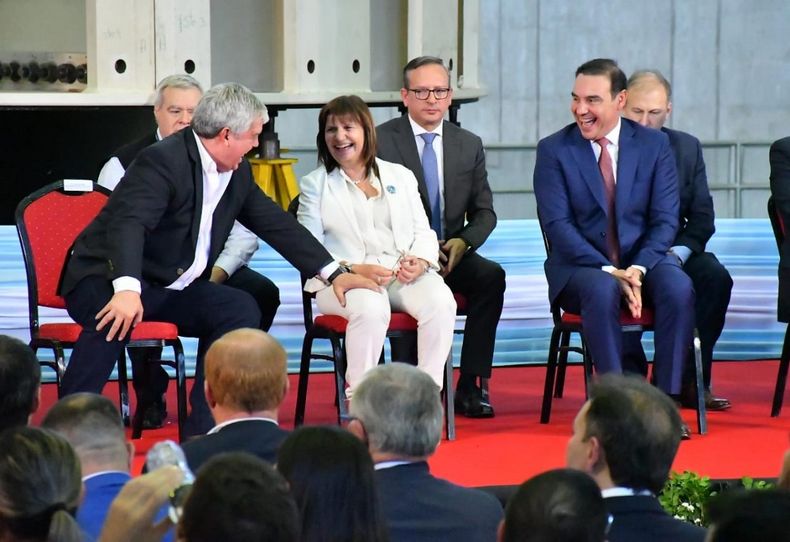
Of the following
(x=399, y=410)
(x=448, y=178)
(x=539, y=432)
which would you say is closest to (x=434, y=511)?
(x=399, y=410)

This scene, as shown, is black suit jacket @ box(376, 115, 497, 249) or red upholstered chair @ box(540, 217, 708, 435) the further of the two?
black suit jacket @ box(376, 115, 497, 249)

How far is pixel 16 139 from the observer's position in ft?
30.3

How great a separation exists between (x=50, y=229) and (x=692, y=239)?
248 cm

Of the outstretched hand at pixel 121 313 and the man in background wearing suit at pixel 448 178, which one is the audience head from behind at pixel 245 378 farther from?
the man in background wearing suit at pixel 448 178

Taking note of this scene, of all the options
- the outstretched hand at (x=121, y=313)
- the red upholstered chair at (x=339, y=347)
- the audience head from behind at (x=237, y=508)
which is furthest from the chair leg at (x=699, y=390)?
the audience head from behind at (x=237, y=508)

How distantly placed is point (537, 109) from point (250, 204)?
846 cm

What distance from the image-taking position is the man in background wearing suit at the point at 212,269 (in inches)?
210

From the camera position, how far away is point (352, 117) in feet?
17.1

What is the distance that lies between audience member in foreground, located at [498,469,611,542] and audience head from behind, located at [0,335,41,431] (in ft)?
4.16

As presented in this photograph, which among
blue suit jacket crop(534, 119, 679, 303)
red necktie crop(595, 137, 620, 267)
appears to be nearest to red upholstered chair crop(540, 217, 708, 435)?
blue suit jacket crop(534, 119, 679, 303)

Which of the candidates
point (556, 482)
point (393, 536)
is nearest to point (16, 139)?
point (393, 536)

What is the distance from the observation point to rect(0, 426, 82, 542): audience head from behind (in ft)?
6.87

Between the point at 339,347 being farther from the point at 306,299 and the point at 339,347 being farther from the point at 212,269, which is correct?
the point at 212,269

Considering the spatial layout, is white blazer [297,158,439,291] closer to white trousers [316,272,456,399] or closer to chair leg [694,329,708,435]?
white trousers [316,272,456,399]
